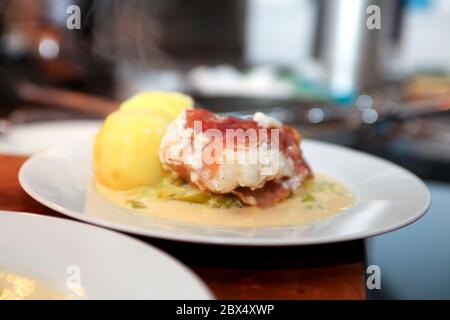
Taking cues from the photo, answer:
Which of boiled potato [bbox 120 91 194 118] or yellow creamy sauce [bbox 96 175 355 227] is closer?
yellow creamy sauce [bbox 96 175 355 227]

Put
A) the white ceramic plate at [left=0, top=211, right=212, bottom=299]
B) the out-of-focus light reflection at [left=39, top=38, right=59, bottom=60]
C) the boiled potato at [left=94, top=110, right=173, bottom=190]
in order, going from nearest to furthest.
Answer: the white ceramic plate at [left=0, top=211, right=212, bottom=299] < the boiled potato at [left=94, top=110, right=173, bottom=190] < the out-of-focus light reflection at [left=39, top=38, right=59, bottom=60]

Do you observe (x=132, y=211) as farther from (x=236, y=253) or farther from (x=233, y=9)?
(x=233, y=9)

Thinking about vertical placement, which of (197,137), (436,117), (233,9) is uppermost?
(233,9)

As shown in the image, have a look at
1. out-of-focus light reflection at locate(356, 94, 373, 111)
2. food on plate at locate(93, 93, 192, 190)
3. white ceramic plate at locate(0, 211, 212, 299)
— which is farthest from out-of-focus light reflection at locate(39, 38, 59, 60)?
white ceramic plate at locate(0, 211, 212, 299)

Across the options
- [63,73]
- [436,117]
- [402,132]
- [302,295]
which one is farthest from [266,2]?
[302,295]

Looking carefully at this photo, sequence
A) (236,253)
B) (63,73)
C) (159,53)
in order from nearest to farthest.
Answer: (236,253), (63,73), (159,53)

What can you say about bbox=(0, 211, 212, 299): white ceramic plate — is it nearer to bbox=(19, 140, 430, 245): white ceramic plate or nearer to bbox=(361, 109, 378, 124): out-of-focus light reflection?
bbox=(19, 140, 430, 245): white ceramic plate
